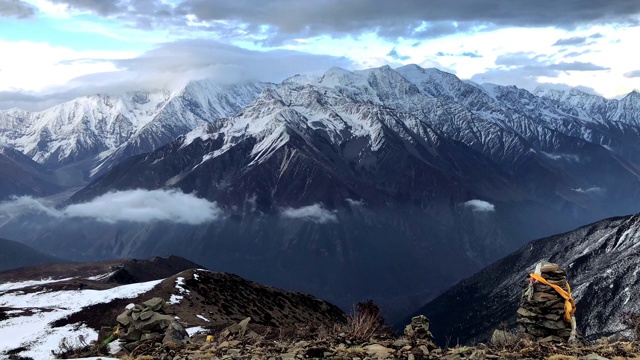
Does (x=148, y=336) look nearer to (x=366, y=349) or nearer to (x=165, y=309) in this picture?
(x=366, y=349)

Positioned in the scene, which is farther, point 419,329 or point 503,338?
point 419,329

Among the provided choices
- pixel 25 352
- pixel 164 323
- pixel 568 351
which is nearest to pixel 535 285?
pixel 568 351

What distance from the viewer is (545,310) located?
25.0 meters

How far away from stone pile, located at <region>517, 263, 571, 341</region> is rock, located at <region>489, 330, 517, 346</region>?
0.94 m

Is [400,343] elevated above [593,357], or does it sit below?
below

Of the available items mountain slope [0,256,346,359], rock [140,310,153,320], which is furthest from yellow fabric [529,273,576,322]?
mountain slope [0,256,346,359]

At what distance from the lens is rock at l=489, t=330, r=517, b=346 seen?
23.6 metres

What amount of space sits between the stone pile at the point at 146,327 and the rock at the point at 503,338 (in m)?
14.2

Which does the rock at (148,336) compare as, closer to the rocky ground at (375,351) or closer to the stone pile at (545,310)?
the rocky ground at (375,351)

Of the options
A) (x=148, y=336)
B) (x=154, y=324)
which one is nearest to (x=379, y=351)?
(x=148, y=336)

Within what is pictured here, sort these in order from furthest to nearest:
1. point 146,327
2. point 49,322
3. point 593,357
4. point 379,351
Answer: point 49,322 < point 146,327 < point 379,351 < point 593,357

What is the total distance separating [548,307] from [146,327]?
19.6 meters

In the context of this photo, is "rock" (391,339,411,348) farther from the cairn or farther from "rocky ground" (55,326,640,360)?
the cairn

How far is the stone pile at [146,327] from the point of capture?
98.0 ft
